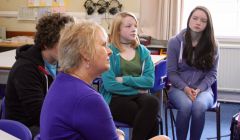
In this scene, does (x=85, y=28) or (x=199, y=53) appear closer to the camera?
(x=85, y=28)

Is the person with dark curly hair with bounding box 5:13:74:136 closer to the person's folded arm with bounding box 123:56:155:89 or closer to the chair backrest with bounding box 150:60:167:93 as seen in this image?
the person's folded arm with bounding box 123:56:155:89

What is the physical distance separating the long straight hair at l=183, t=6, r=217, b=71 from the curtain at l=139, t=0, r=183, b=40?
1480 millimetres

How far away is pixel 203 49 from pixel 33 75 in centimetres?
160

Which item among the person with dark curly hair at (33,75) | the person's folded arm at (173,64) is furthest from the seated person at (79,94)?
the person's folded arm at (173,64)

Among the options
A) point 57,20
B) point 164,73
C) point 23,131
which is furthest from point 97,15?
point 23,131

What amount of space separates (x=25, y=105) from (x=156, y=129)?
1.16 meters

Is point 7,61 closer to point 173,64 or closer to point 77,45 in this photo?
point 173,64

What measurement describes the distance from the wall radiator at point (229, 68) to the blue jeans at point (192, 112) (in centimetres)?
169

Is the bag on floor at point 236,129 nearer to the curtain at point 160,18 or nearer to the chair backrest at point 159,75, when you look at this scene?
the chair backrest at point 159,75

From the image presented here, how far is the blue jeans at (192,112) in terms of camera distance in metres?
2.80

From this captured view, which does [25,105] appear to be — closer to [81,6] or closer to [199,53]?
[199,53]

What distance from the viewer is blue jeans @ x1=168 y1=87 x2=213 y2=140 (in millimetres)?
2801

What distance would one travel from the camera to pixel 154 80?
2887 millimetres

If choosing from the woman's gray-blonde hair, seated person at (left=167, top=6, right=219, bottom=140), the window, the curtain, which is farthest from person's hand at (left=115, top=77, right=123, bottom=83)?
the window
